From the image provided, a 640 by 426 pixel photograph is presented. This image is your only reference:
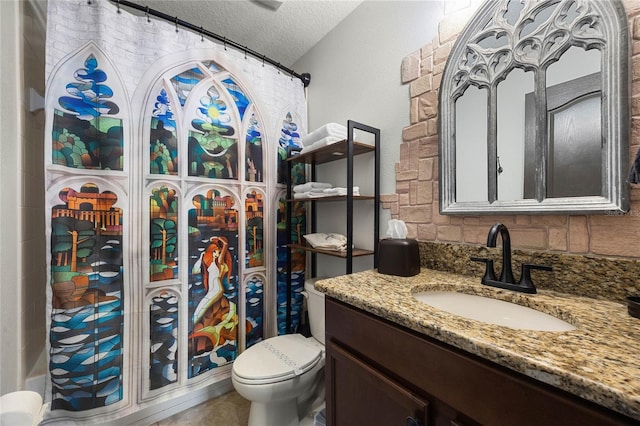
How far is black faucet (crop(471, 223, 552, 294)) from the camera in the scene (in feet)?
2.72

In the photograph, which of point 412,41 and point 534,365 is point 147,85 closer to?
point 412,41

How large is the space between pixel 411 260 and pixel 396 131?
2.36ft

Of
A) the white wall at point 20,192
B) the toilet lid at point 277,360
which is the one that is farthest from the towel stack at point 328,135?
the white wall at point 20,192

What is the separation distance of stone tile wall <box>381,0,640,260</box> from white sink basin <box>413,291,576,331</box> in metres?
0.26

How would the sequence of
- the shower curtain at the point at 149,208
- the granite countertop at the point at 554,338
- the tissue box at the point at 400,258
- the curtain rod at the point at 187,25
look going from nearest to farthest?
the granite countertop at the point at 554,338, the tissue box at the point at 400,258, the shower curtain at the point at 149,208, the curtain rod at the point at 187,25

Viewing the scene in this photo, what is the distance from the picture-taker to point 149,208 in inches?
53.4

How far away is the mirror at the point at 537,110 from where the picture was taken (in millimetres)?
769

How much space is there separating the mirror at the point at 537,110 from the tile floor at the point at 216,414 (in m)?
1.62

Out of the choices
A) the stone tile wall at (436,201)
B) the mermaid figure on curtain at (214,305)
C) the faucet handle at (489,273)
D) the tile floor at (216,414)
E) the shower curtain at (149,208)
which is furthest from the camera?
the mermaid figure on curtain at (214,305)

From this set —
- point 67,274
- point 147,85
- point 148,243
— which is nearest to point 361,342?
point 148,243

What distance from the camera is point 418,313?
0.66 metres

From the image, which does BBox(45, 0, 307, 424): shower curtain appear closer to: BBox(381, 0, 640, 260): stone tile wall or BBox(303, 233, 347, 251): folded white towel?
BBox(303, 233, 347, 251): folded white towel

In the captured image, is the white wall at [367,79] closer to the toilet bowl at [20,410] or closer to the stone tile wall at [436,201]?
the stone tile wall at [436,201]

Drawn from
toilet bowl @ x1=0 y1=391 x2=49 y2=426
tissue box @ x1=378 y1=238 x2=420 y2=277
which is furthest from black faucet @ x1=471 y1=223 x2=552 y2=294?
toilet bowl @ x1=0 y1=391 x2=49 y2=426
